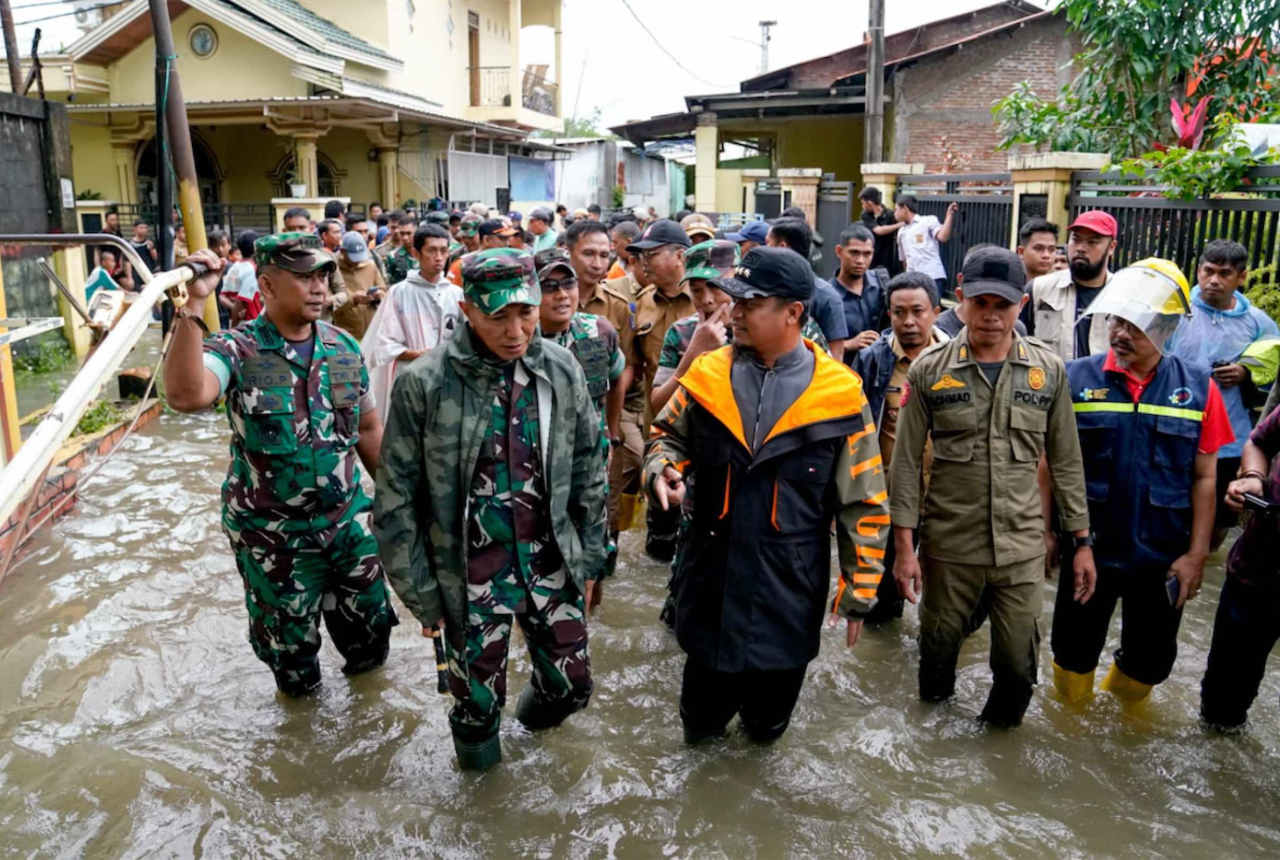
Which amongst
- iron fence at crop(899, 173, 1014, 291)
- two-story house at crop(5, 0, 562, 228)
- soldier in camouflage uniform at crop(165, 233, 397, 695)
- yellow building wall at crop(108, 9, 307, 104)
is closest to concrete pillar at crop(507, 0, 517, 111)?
two-story house at crop(5, 0, 562, 228)

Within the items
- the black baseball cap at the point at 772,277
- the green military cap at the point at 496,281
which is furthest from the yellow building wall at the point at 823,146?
the green military cap at the point at 496,281

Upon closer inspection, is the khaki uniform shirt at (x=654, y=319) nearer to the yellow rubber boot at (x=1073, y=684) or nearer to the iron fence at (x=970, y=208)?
the yellow rubber boot at (x=1073, y=684)

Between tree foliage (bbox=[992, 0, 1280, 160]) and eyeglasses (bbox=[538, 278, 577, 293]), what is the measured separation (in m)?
8.33

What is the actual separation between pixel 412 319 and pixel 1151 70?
8.92 meters

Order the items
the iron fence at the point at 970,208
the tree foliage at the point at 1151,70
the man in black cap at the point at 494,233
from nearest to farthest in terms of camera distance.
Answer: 1. the man in black cap at the point at 494,233
2. the iron fence at the point at 970,208
3. the tree foliage at the point at 1151,70

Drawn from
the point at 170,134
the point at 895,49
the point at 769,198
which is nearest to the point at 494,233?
the point at 170,134

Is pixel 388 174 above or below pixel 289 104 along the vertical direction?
below

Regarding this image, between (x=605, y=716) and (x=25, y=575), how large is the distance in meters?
3.89

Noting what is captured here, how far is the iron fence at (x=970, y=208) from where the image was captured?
10.0m

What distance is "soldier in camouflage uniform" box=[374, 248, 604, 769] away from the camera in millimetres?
3357

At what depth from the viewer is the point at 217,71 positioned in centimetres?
2091

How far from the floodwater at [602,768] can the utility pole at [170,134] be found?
2.89 metres

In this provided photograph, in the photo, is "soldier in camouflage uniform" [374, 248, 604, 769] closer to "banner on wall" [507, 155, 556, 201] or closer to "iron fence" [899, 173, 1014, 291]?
"iron fence" [899, 173, 1014, 291]

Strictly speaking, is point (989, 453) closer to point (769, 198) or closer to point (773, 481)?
point (773, 481)
